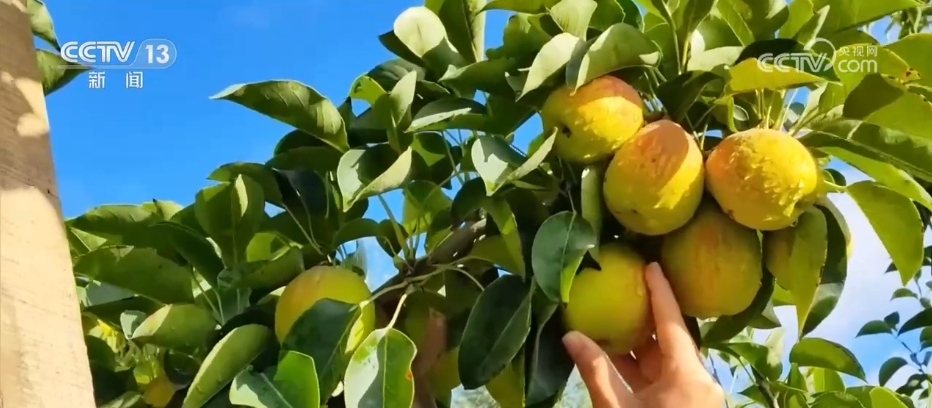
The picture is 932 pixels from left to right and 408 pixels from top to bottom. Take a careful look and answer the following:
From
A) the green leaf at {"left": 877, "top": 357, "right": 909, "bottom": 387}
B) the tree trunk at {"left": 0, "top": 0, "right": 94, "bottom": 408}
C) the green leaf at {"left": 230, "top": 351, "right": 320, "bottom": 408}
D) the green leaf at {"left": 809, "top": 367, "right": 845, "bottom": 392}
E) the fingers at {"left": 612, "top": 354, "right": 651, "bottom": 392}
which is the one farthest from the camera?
the green leaf at {"left": 877, "top": 357, "right": 909, "bottom": 387}

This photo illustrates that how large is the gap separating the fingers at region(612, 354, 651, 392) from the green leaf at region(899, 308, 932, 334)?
1108 mm

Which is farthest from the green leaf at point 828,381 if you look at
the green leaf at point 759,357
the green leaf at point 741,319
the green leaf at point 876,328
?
the green leaf at point 876,328

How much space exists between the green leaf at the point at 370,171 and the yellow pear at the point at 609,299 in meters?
0.16

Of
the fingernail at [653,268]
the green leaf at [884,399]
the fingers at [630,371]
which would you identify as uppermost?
the fingernail at [653,268]

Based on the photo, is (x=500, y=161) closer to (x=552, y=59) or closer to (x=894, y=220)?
(x=552, y=59)

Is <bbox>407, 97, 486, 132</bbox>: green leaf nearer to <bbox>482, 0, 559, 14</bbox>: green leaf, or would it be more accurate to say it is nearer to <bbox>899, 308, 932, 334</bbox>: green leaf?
<bbox>482, 0, 559, 14</bbox>: green leaf

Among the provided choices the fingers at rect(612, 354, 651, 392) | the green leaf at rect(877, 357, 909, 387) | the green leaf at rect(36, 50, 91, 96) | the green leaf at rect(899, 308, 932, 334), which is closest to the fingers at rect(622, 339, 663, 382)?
the fingers at rect(612, 354, 651, 392)

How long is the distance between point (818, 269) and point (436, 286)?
1.04 ft

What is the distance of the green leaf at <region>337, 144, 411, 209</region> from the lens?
0.64 meters

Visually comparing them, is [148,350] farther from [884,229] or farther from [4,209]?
[884,229]

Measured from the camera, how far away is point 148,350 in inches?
34.8

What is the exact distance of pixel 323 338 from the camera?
2.14 feet

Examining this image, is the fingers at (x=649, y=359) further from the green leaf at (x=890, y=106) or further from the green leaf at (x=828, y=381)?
the green leaf at (x=828, y=381)

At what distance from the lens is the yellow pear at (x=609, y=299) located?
0.68 metres
